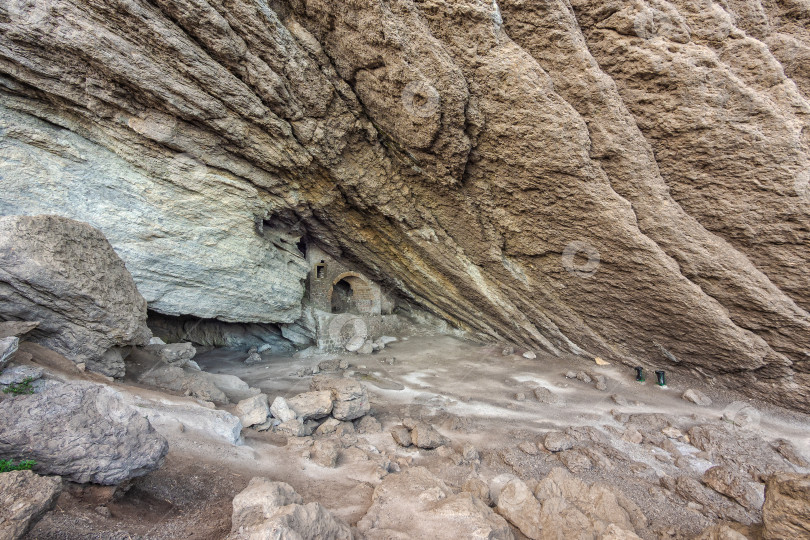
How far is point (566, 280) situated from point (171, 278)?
29.8ft

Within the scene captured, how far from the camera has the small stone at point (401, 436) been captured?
5203 millimetres

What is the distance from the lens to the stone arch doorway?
41.9 feet

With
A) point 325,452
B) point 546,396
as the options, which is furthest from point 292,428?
point 546,396

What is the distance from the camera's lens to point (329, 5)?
209 inches

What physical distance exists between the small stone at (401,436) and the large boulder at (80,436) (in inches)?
125

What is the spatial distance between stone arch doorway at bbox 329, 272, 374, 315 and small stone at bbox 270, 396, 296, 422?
7.14m

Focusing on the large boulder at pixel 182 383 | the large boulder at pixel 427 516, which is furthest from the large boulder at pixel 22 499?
the large boulder at pixel 182 383

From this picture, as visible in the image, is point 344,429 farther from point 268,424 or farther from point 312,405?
point 268,424

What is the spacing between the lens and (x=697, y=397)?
654cm

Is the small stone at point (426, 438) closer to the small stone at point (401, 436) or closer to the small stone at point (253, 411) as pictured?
the small stone at point (401, 436)

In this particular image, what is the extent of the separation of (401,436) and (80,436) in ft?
12.5

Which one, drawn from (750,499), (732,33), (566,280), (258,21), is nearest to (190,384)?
(258,21)

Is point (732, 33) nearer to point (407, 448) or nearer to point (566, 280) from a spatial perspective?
point (566, 280)

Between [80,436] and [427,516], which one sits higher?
[80,436]
